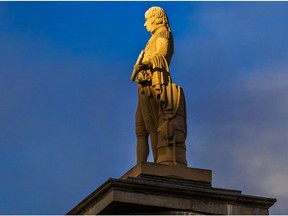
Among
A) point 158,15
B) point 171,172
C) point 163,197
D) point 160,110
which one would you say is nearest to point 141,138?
point 160,110

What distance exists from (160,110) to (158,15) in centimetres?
222

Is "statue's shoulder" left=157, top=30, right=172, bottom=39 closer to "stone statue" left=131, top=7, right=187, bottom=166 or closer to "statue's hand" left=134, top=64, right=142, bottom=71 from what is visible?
"stone statue" left=131, top=7, right=187, bottom=166

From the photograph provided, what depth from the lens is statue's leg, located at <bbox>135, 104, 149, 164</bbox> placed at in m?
16.7

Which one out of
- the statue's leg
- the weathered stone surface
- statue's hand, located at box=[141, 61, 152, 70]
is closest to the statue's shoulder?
statue's hand, located at box=[141, 61, 152, 70]

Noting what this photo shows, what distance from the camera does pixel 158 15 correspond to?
58.3 ft

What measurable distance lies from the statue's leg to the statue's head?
1.76 meters

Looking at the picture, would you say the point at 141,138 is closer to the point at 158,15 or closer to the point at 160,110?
the point at 160,110

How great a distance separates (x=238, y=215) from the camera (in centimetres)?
1505

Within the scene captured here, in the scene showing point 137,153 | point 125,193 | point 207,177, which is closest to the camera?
point 125,193

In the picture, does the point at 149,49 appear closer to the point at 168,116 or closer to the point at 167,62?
the point at 167,62

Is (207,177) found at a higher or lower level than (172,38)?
lower

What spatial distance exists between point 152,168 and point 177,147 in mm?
915

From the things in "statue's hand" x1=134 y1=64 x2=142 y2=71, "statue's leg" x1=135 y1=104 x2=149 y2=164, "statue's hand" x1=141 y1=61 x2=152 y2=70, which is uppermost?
"statue's hand" x1=141 y1=61 x2=152 y2=70

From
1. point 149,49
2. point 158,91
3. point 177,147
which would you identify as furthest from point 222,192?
point 149,49
